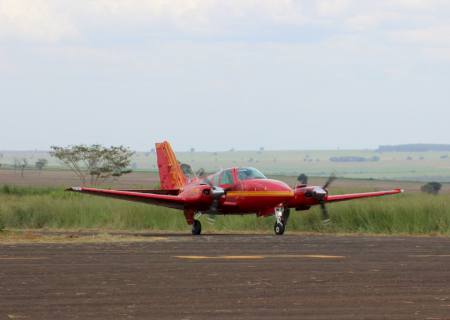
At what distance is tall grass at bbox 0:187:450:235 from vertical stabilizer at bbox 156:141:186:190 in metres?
1.48

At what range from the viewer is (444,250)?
2539cm

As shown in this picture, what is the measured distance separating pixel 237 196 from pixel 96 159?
68105 mm

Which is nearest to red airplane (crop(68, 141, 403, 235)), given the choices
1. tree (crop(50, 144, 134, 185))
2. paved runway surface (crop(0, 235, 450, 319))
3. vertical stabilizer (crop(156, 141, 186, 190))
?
vertical stabilizer (crop(156, 141, 186, 190))

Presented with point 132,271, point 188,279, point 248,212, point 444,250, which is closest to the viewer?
point 188,279

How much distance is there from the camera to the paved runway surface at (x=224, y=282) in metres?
14.4

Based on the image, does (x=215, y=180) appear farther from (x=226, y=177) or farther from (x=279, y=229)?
(x=279, y=229)

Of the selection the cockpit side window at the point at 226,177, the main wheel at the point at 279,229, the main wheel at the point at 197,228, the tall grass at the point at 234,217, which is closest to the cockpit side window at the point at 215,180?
the cockpit side window at the point at 226,177

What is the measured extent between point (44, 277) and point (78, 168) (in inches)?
3553

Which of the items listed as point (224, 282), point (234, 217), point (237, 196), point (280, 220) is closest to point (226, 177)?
point (237, 196)

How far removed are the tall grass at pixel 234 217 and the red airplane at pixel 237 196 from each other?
1.00 metres

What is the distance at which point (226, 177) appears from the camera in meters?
40.0

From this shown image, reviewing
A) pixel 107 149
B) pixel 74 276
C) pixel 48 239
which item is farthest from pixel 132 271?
pixel 107 149

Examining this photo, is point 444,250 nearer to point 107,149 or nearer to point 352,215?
point 352,215

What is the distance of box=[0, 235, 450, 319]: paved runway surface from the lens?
47.2 ft
